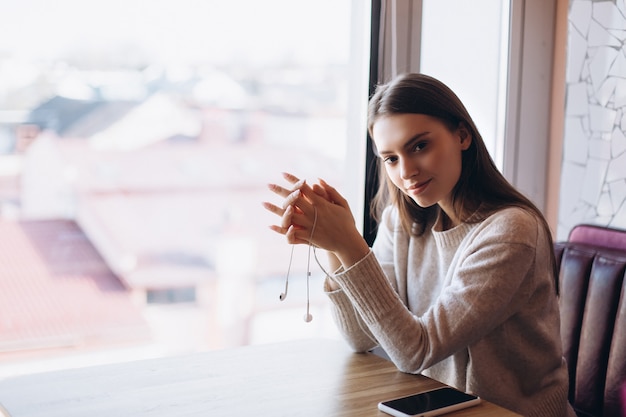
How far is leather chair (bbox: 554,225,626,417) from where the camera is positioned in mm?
1749

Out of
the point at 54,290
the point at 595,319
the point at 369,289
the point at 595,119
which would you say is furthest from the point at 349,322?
the point at 595,119

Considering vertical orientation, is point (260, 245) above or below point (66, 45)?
below

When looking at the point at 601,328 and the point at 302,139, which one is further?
the point at 302,139

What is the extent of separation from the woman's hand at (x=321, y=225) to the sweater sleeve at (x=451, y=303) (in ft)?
0.11

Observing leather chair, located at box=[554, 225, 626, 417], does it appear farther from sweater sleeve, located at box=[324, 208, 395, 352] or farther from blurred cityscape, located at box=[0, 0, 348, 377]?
blurred cityscape, located at box=[0, 0, 348, 377]

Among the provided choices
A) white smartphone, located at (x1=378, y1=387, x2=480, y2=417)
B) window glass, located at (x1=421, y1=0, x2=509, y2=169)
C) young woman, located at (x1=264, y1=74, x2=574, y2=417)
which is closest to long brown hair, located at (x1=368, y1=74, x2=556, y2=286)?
young woman, located at (x1=264, y1=74, x2=574, y2=417)

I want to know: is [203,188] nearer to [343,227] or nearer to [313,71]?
[313,71]

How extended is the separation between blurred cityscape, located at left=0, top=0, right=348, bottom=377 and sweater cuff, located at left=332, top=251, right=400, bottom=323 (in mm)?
729

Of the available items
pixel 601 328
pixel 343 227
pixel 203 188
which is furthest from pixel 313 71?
pixel 601 328

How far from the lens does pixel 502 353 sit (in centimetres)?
155

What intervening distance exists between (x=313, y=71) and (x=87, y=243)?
0.76 metres

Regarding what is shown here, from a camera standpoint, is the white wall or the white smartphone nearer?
the white smartphone

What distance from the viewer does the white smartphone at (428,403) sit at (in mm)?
1238

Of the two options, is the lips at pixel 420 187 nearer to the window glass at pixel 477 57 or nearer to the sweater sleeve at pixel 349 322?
the sweater sleeve at pixel 349 322
